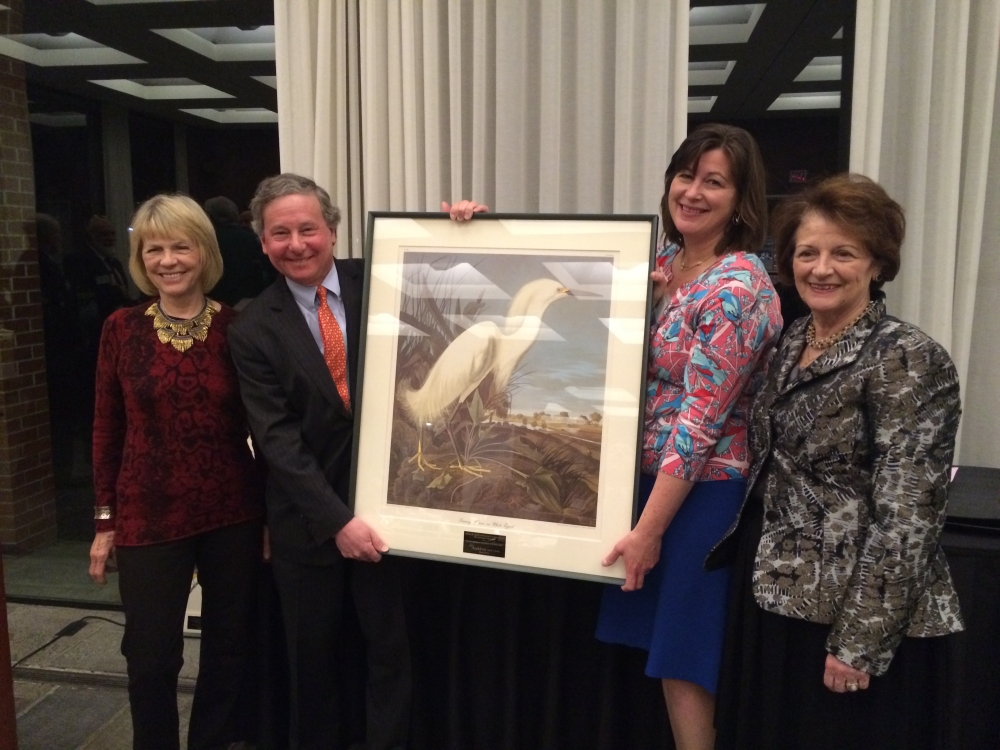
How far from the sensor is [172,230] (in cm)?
171

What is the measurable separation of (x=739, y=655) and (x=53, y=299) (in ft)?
11.5

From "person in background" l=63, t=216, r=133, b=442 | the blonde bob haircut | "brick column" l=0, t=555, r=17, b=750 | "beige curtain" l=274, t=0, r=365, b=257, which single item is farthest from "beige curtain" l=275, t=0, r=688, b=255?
"brick column" l=0, t=555, r=17, b=750

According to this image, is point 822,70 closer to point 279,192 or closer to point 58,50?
point 279,192

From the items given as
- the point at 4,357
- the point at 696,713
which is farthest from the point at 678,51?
the point at 4,357

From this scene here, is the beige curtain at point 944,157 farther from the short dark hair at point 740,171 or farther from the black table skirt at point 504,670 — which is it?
the black table skirt at point 504,670

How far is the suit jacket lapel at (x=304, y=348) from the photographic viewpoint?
5.32 ft

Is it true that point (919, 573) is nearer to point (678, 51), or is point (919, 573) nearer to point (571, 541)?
point (571, 541)

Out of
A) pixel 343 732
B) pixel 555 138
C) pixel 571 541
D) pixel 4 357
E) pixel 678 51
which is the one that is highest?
pixel 678 51

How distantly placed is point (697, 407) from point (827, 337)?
0.30 metres

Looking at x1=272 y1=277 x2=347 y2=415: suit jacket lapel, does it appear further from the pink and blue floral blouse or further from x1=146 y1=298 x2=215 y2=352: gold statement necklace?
the pink and blue floral blouse

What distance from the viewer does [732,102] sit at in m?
3.01

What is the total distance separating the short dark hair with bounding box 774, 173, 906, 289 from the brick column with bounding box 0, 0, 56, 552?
138 inches

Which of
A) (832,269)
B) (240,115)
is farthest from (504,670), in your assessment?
(240,115)

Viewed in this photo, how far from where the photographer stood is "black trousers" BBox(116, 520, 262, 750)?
172 cm
